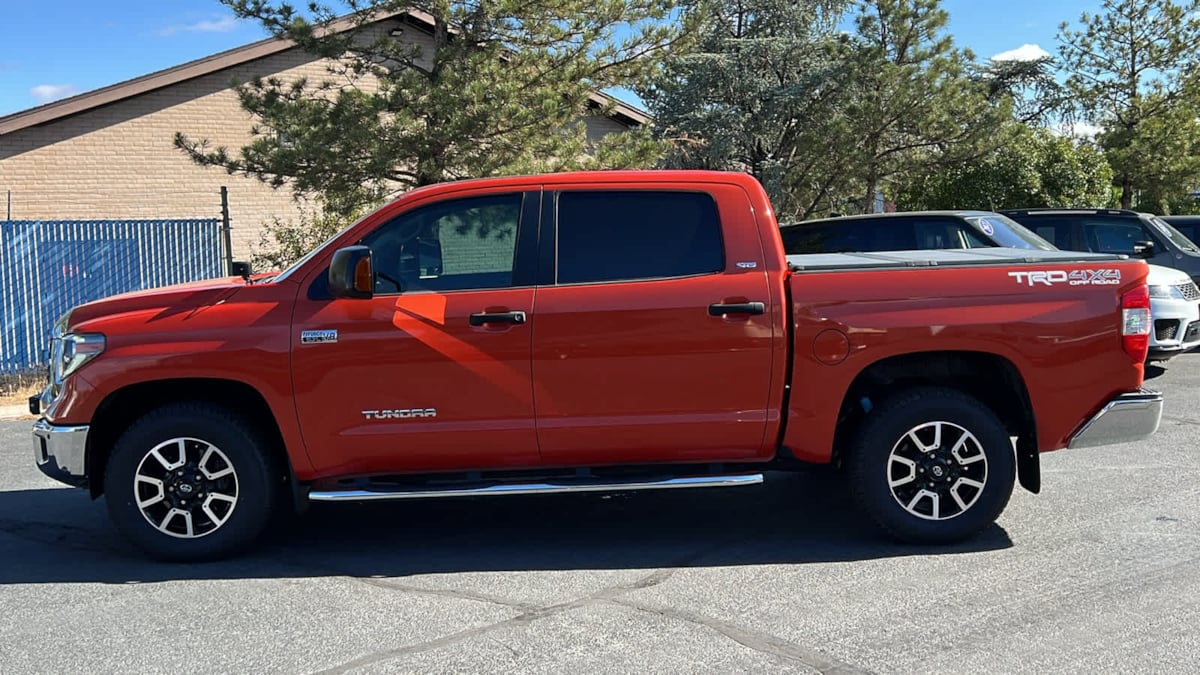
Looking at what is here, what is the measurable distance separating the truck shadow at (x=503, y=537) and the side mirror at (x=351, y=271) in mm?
1459

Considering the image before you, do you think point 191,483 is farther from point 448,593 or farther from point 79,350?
point 448,593

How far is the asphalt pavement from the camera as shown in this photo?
4023 millimetres

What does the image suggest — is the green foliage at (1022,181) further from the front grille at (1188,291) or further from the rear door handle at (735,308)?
the rear door handle at (735,308)

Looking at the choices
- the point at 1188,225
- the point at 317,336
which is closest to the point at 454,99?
the point at 317,336

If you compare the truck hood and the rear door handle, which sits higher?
the truck hood

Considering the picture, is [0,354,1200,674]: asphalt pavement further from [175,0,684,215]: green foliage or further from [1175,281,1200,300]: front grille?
[175,0,684,215]: green foliage

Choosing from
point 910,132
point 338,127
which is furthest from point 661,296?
point 910,132

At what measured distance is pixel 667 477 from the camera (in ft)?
17.1

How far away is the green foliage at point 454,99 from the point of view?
11.7 meters

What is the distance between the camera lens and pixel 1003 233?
1012 centimetres

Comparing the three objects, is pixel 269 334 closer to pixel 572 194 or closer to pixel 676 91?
pixel 572 194

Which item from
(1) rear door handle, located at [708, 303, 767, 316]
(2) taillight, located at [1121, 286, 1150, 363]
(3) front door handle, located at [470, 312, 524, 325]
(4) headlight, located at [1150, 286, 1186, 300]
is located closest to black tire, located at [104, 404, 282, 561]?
(3) front door handle, located at [470, 312, 524, 325]

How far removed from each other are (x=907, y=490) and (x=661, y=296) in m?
1.66

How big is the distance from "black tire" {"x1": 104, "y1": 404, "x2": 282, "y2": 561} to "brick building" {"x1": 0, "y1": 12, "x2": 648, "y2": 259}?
519 inches
